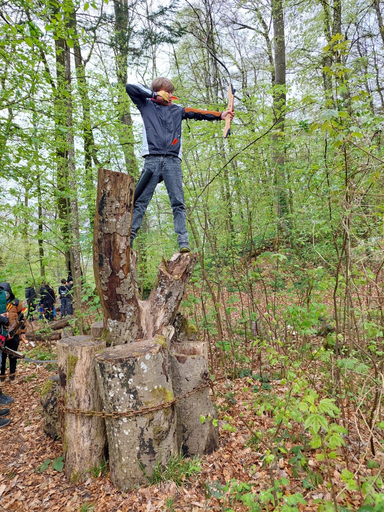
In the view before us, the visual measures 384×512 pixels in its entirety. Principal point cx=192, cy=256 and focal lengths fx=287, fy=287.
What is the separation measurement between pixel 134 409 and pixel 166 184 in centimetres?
250

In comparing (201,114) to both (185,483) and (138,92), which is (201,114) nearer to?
(138,92)

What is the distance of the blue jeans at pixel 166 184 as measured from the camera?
11.4 feet

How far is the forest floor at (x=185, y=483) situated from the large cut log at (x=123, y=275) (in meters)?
1.23

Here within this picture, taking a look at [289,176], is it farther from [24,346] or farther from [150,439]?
[24,346]

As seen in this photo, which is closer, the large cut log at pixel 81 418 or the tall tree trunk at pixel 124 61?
the large cut log at pixel 81 418

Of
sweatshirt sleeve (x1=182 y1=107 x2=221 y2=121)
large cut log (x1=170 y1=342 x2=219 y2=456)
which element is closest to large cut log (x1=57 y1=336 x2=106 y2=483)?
large cut log (x1=170 y1=342 x2=219 y2=456)

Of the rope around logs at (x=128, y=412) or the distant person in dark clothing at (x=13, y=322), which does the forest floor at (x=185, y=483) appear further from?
the distant person in dark clothing at (x=13, y=322)

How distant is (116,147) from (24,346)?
5.93 m

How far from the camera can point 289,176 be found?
213 inches

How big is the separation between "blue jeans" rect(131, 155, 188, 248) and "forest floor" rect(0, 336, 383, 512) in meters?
1.98

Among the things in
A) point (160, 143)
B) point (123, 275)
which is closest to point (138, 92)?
point (160, 143)

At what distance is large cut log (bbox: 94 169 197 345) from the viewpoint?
2756 millimetres

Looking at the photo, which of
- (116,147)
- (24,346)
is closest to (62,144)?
(116,147)

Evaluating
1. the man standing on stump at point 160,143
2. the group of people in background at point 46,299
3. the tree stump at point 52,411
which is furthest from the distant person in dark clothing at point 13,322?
the man standing on stump at point 160,143
